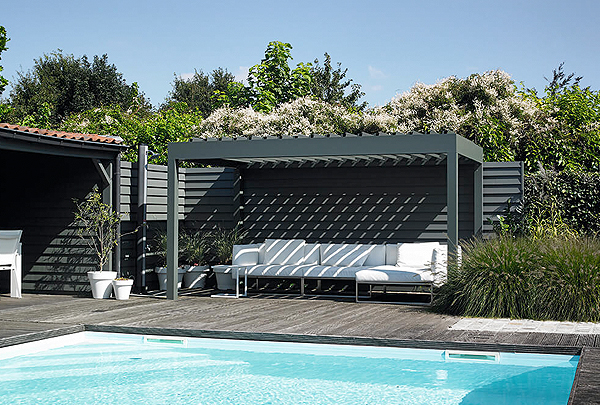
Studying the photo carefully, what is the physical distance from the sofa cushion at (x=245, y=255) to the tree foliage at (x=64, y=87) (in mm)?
16224

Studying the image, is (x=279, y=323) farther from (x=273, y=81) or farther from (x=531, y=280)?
(x=273, y=81)

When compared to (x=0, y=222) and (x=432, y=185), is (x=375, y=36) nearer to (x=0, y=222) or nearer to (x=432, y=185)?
(x=432, y=185)

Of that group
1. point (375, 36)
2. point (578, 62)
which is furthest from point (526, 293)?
point (578, 62)

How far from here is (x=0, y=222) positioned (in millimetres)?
10945

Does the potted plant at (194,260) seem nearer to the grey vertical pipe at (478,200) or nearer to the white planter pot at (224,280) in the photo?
the white planter pot at (224,280)

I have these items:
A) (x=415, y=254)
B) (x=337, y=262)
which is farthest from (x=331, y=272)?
(x=415, y=254)

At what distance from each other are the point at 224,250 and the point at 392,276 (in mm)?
3074

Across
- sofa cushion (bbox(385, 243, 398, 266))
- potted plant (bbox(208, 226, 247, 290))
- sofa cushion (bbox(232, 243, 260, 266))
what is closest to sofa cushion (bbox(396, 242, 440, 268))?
sofa cushion (bbox(385, 243, 398, 266))

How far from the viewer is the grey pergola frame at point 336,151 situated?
8516 mm

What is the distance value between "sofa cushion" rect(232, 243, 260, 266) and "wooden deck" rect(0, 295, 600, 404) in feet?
2.75

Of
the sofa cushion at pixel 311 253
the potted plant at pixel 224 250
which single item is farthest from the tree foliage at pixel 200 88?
the sofa cushion at pixel 311 253

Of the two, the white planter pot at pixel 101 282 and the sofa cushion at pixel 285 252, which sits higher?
the sofa cushion at pixel 285 252

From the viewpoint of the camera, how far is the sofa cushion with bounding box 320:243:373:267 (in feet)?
34.5

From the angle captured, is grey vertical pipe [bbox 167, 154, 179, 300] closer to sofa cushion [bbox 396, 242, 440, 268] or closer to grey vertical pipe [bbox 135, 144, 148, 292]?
grey vertical pipe [bbox 135, 144, 148, 292]
